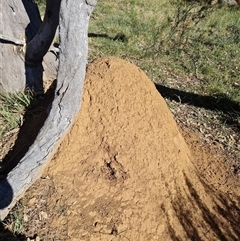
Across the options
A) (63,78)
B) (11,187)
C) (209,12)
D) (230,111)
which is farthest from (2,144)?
(209,12)

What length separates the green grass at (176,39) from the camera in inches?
207

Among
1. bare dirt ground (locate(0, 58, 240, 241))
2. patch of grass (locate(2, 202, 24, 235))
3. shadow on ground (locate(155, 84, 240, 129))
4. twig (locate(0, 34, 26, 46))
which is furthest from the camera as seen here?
shadow on ground (locate(155, 84, 240, 129))

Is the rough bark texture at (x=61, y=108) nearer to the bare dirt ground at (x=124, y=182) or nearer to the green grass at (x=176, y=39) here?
the bare dirt ground at (x=124, y=182)

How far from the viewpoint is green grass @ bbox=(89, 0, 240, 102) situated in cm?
527

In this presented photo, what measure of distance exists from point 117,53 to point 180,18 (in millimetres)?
1645

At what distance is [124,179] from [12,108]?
48.3 inches

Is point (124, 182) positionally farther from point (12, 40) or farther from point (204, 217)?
point (12, 40)

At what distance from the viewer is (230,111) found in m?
4.54

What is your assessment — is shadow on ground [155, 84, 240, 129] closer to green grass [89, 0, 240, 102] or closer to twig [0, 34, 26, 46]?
green grass [89, 0, 240, 102]

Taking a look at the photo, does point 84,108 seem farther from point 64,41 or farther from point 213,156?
point 213,156

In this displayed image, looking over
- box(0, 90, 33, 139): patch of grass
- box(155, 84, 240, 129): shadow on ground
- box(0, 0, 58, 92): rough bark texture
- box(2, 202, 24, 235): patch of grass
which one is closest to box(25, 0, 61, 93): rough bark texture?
box(0, 0, 58, 92): rough bark texture

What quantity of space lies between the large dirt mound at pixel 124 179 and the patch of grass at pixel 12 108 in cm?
63

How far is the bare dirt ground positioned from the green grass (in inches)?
66.6

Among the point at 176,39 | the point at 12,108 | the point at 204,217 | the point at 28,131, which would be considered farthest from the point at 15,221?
the point at 176,39
